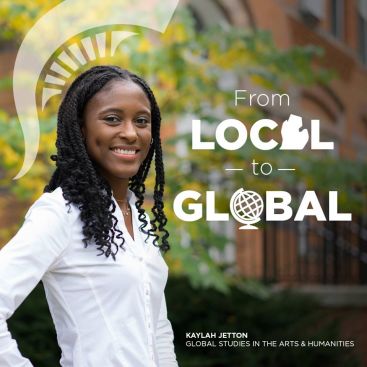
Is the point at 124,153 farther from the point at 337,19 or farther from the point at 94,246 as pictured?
the point at 337,19

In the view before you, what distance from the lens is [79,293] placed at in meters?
2.01

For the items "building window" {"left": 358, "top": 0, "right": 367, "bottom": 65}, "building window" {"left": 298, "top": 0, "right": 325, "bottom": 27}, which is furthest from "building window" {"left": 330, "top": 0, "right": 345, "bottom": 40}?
"building window" {"left": 298, "top": 0, "right": 325, "bottom": 27}

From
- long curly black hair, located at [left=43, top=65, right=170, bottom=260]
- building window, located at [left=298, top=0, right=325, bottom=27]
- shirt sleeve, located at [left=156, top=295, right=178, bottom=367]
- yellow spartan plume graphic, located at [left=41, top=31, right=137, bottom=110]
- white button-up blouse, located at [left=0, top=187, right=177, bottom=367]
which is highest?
building window, located at [left=298, top=0, right=325, bottom=27]

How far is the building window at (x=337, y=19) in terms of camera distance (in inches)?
527

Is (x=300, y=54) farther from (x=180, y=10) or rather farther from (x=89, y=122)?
(x=89, y=122)

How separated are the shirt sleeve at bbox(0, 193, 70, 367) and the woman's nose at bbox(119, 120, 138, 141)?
29 centimetres

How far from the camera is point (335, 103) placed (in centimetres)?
1323

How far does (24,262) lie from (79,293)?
167mm

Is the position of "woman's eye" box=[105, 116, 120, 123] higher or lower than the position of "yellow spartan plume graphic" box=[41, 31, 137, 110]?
lower

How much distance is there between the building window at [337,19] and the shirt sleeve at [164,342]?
454 inches

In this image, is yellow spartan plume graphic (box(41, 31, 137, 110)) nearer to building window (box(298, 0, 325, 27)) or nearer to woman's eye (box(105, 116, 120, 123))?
woman's eye (box(105, 116, 120, 123))

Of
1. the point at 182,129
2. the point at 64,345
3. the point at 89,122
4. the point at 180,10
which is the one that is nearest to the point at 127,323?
the point at 64,345

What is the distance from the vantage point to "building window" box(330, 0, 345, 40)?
43.9 feet

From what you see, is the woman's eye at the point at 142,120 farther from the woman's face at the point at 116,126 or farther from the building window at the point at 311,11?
the building window at the point at 311,11
